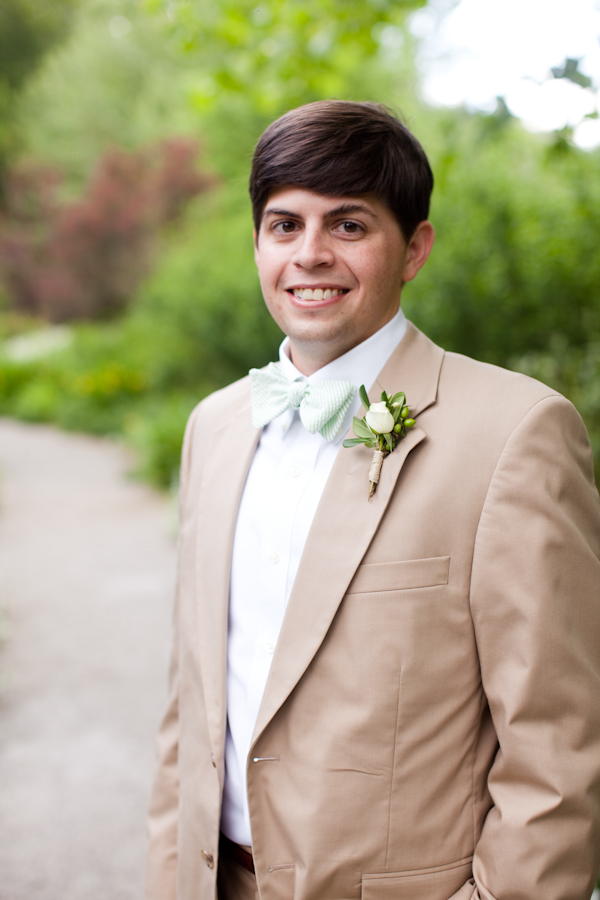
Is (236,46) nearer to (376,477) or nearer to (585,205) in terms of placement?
(585,205)

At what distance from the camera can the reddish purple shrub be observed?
48.2ft

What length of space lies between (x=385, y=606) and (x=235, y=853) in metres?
0.71

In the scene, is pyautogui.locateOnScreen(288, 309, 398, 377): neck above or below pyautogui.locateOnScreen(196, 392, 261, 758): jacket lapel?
above

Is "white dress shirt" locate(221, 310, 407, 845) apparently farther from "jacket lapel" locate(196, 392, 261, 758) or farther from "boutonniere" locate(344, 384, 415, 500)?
"boutonniere" locate(344, 384, 415, 500)

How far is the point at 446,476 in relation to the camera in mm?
1168

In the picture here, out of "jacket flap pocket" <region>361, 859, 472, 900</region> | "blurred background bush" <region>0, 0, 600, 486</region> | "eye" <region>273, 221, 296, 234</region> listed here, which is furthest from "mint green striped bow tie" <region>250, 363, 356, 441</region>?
"jacket flap pocket" <region>361, 859, 472, 900</region>

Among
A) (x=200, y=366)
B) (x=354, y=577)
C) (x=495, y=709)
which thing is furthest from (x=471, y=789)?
(x=200, y=366)

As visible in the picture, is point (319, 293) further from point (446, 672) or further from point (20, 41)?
point (20, 41)

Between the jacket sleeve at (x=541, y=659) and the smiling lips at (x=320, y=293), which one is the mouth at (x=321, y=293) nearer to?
the smiling lips at (x=320, y=293)

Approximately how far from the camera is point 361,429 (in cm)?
124

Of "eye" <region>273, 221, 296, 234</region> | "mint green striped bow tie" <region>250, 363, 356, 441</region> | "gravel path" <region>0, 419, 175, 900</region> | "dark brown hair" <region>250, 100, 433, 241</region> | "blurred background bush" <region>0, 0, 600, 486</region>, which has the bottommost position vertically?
"gravel path" <region>0, 419, 175, 900</region>

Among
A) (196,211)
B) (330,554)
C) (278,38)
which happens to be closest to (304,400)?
(330,554)

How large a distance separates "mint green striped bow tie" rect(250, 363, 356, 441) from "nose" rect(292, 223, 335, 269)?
9.0 inches

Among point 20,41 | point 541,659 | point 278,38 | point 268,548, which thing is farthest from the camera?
point 20,41
